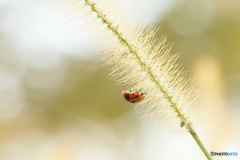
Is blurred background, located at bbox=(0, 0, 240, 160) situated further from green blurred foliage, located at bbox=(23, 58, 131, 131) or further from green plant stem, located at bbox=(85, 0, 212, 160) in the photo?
green plant stem, located at bbox=(85, 0, 212, 160)

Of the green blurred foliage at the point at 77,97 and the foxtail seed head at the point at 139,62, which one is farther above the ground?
the green blurred foliage at the point at 77,97

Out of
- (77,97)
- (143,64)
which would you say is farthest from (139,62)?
(77,97)

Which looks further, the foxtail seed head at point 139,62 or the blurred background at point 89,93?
the blurred background at point 89,93

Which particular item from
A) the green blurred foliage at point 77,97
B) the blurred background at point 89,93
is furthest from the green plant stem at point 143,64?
the green blurred foliage at point 77,97

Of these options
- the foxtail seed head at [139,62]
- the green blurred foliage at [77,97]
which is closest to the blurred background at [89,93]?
the green blurred foliage at [77,97]

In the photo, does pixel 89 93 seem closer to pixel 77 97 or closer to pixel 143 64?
pixel 77 97

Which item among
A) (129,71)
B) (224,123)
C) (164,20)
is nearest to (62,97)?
(164,20)

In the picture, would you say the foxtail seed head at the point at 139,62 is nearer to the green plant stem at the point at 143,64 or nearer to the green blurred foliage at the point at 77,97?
the green plant stem at the point at 143,64

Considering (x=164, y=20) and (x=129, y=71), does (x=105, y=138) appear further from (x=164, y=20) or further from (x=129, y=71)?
(x=129, y=71)

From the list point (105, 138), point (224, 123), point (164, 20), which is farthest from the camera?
point (164, 20)

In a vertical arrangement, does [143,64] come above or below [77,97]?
Answer: below

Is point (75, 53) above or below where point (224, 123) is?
above
